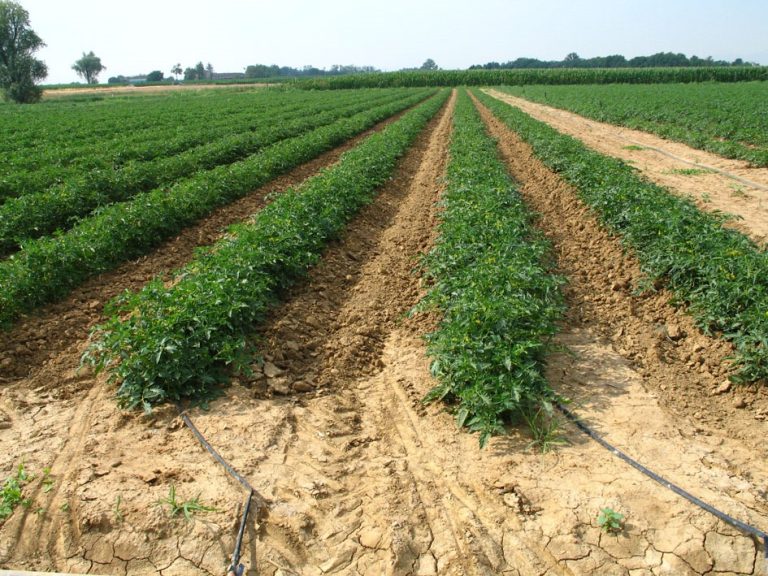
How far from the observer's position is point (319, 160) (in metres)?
16.3

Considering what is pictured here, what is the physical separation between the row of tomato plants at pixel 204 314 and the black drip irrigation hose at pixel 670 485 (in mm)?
3018

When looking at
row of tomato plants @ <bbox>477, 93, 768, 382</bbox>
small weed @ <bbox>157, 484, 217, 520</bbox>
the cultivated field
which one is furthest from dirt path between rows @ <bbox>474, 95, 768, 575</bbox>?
small weed @ <bbox>157, 484, 217, 520</bbox>

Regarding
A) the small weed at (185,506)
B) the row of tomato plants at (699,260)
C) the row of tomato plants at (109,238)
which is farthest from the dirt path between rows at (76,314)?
the row of tomato plants at (699,260)

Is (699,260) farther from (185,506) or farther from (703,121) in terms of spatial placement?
(703,121)

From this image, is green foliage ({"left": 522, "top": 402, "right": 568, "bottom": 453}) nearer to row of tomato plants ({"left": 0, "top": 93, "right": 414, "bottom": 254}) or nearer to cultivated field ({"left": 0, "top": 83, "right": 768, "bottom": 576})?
cultivated field ({"left": 0, "top": 83, "right": 768, "bottom": 576})

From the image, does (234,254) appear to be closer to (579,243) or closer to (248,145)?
(579,243)

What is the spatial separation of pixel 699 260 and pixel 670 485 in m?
3.65

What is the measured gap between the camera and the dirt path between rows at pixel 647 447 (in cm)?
302

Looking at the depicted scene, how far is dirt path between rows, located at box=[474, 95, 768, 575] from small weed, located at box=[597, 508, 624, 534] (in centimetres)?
4

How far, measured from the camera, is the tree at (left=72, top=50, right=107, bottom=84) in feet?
410

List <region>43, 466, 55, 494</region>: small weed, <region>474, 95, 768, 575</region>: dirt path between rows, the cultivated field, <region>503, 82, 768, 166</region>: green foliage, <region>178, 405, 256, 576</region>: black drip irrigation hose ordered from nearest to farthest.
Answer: <region>178, 405, 256, 576</region>: black drip irrigation hose
<region>474, 95, 768, 575</region>: dirt path between rows
the cultivated field
<region>43, 466, 55, 494</region>: small weed
<region>503, 82, 768, 166</region>: green foliage

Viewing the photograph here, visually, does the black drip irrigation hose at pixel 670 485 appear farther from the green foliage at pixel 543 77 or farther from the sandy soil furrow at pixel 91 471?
the green foliage at pixel 543 77

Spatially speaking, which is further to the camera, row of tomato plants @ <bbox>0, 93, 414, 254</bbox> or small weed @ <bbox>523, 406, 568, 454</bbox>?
row of tomato plants @ <bbox>0, 93, 414, 254</bbox>

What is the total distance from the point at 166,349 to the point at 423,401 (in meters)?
2.27
